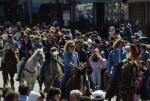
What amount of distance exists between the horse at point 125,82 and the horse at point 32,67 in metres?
3.50

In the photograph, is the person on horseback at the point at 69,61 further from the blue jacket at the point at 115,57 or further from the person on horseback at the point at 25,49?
the person on horseback at the point at 25,49

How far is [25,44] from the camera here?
2119 centimetres

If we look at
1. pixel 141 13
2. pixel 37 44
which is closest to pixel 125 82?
pixel 37 44

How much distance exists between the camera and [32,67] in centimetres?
1911

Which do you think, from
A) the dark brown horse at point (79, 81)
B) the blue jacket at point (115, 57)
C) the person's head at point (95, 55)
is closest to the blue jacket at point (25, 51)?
the person's head at point (95, 55)

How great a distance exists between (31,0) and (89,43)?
34.5 meters

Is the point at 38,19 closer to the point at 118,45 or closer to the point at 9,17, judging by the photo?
the point at 9,17

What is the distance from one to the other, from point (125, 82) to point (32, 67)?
4417 mm

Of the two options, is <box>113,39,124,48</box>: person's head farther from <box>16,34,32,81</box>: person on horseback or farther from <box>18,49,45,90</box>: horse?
<box>16,34,32,81</box>: person on horseback

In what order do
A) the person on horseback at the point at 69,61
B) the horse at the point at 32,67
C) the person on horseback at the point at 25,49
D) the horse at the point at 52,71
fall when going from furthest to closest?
the person on horseback at the point at 25,49 → the horse at the point at 32,67 → the horse at the point at 52,71 → the person on horseback at the point at 69,61

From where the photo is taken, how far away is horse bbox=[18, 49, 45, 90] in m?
18.9

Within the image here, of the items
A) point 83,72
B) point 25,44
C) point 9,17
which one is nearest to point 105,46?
point 25,44

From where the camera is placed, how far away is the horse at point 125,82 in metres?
15.4

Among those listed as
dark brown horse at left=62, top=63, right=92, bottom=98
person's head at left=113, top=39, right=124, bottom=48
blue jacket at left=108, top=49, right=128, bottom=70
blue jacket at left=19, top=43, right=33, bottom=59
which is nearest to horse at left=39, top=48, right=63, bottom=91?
blue jacket at left=108, top=49, right=128, bottom=70
